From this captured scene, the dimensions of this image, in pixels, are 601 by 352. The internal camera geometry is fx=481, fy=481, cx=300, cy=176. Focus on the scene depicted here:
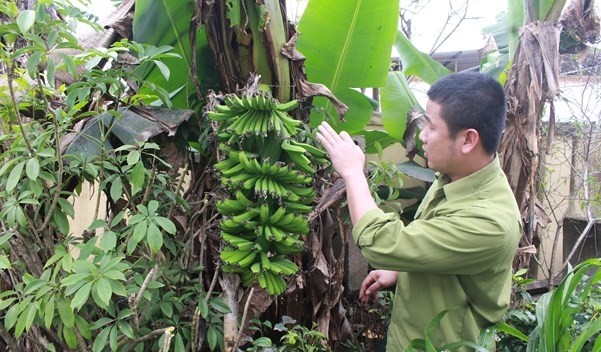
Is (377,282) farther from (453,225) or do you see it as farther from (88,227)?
(88,227)

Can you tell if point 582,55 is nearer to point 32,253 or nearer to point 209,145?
point 209,145

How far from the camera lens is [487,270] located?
1313 millimetres

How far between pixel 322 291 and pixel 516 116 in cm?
124

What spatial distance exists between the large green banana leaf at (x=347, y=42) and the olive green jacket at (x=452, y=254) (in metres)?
0.98

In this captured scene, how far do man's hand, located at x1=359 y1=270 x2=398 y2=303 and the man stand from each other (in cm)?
17

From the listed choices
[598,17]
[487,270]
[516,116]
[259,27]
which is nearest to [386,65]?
[516,116]

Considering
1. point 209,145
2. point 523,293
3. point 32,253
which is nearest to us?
point 32,253

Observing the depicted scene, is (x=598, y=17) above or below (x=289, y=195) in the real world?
above

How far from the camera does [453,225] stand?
1216 millimetres

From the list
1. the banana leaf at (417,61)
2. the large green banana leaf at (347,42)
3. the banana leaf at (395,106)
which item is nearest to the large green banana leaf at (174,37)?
the large green banana leaf at (347,42)

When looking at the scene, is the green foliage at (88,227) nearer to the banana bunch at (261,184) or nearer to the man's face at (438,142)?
the banana bunch at (261,184)

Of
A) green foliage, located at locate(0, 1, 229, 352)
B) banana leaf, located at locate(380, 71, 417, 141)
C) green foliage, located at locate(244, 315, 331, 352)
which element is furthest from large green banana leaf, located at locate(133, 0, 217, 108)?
banana leaf, located at locate(380, 71, 417, 141)

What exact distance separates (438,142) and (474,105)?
13cm

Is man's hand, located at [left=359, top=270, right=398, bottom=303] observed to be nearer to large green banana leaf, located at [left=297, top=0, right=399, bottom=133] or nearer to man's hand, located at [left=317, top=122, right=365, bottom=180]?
man's hand, located at [left=317, top=122, right=365, bottom=180]
